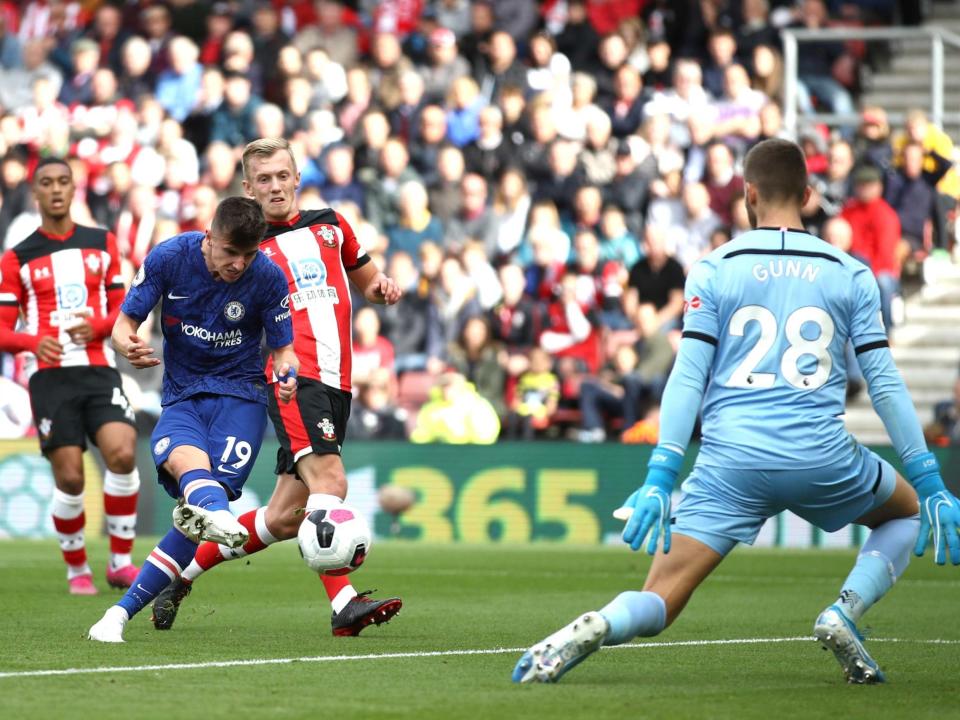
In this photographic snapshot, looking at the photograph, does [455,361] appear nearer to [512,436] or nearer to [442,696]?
[512,436]

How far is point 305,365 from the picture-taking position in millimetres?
8695

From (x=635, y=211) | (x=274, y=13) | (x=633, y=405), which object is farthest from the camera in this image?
(x=274, y=13)

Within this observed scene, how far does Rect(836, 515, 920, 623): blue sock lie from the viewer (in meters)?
6.56

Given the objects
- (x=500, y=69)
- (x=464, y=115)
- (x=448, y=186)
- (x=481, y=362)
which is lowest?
(x=481, y=362)

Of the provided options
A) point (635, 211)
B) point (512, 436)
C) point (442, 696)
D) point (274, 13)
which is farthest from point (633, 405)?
point (442, 696)

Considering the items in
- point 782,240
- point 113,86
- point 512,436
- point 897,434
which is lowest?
point 512,436

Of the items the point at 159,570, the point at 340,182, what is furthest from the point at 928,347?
the point at 159,570

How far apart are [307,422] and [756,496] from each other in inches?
113

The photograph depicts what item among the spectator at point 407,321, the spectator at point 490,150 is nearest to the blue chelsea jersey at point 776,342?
the spectator at point 407,321

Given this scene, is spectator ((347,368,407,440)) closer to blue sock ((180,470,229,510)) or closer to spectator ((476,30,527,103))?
spectator ((476,30,527,103))

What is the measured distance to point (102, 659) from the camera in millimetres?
7113

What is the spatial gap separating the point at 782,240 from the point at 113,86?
57.4ft

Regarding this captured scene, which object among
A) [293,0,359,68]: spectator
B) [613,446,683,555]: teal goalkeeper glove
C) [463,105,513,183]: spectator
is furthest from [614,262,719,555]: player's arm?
[293,0,359,68]: spectator

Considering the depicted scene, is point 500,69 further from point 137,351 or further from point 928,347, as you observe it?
point 137,351
